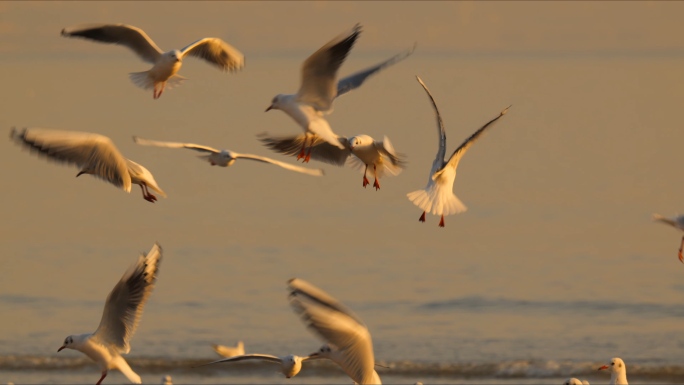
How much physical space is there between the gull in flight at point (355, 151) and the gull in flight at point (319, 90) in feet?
1.09

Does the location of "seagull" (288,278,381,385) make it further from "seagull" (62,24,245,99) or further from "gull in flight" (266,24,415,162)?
"seagull" (62,24,245,99)

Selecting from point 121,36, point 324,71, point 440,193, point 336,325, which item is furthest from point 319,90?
point 336,325

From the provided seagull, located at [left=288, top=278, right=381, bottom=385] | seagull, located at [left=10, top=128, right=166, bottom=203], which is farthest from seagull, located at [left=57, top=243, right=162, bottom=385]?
seagull, located at [left=288, top=278, right=381, bottom=385]

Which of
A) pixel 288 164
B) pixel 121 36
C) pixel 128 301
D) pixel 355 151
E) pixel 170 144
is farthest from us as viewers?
pixel 121 36

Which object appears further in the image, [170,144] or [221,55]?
[221,55]

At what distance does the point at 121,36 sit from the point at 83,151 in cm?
227

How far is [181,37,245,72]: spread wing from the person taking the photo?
14.3 metres

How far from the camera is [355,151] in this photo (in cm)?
1370

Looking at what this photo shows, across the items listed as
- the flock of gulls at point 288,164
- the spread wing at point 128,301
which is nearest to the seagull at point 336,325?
the flock of gulls at point 288,164

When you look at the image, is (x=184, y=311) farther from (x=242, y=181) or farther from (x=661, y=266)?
(x=242, y=181)

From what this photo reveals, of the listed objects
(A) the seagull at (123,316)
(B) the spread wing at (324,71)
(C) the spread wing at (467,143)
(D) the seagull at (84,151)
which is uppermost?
(B) the spread wing at (324,71)

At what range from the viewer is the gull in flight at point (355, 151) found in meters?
13.5

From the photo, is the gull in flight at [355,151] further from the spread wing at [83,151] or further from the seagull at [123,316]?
the seagull at [123,316]

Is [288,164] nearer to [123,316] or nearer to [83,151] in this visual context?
[83,151]
